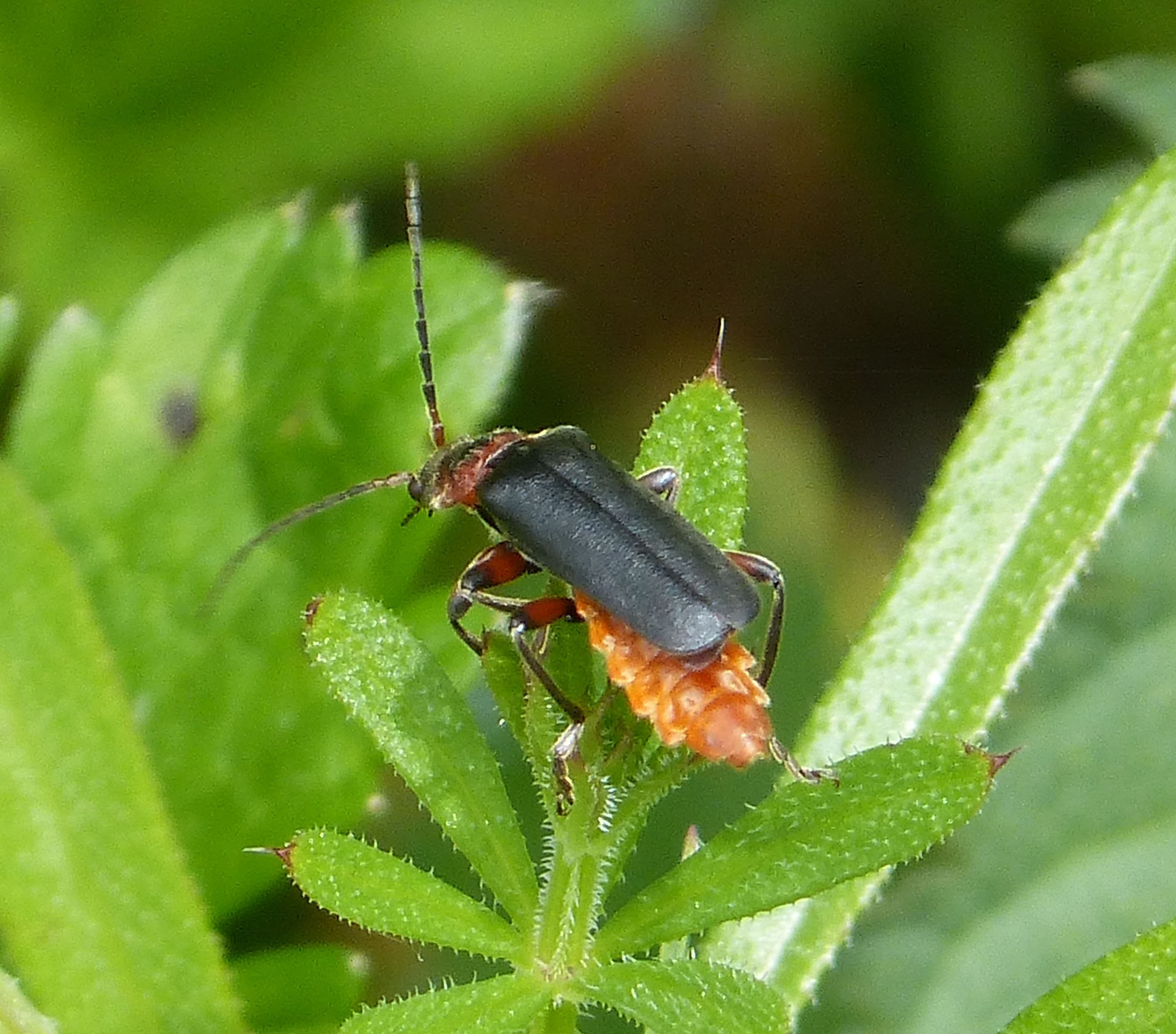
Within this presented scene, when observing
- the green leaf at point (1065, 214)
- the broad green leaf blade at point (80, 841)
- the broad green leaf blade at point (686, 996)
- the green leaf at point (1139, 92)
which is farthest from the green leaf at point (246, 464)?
the green leaf at point (1139, 92)

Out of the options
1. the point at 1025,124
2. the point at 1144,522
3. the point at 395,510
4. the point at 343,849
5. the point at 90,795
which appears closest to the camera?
the point at 343,849

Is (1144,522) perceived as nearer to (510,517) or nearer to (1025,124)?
(510,517)

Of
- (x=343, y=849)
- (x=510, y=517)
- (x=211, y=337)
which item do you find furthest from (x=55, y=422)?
(x=343, y=849)

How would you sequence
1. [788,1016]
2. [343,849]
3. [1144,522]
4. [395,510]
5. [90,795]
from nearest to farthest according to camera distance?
[788,1016] → [343,849] → [90,795] → [395,510] → [1144,522]

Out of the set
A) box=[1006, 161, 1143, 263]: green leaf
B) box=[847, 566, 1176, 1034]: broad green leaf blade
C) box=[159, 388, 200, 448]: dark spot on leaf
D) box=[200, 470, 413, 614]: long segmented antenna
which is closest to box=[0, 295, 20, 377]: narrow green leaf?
box=[159, 388, 200, 448]: dark spot on leaf

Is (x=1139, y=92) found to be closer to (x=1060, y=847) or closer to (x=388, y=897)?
(x=1060, y=847)

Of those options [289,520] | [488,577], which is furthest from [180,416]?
[488,577]

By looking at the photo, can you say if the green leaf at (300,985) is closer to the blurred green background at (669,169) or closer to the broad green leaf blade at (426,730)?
the broad green leaf blade at (426,730)

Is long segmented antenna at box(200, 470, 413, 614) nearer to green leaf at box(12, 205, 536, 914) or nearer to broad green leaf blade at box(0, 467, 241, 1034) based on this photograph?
green leaf at box(12, 205, 536, 914)
